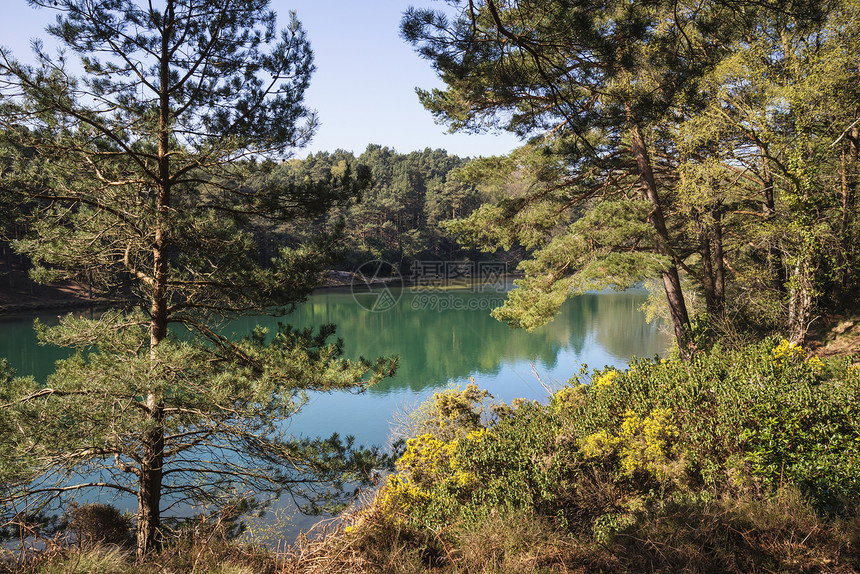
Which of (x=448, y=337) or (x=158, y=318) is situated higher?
(x=158, y=318)

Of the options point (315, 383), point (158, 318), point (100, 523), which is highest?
point (158, 318)

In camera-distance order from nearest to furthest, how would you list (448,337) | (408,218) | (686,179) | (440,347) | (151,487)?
1. (151,487)
2. (686,179)
3. (440,347)
4. (448,337)
5. (408,218)

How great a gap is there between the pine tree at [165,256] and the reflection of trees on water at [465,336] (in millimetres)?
6453

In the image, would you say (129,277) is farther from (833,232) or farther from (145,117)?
(833,232)

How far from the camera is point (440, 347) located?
1912 centimetres

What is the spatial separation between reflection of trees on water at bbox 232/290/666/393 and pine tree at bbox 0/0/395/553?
6453 mm

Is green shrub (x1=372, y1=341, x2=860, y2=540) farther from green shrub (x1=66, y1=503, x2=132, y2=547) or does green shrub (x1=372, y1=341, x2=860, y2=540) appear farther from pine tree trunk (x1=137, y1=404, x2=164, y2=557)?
green shrub (x1=66, y1=503, x2=132, y2=547)

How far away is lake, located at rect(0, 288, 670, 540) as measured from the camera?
37.7 ft

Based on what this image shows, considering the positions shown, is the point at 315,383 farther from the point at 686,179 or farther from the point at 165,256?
the point at 686,179

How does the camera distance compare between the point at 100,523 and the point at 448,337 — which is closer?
the point at 100,523

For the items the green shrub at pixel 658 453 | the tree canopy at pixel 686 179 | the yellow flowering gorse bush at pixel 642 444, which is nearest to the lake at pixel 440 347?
the tree canopy at pixel 686 179

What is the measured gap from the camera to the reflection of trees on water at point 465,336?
51.6ft

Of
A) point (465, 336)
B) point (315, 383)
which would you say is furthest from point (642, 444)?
point (465, 336)

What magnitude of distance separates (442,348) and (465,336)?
272 cm
